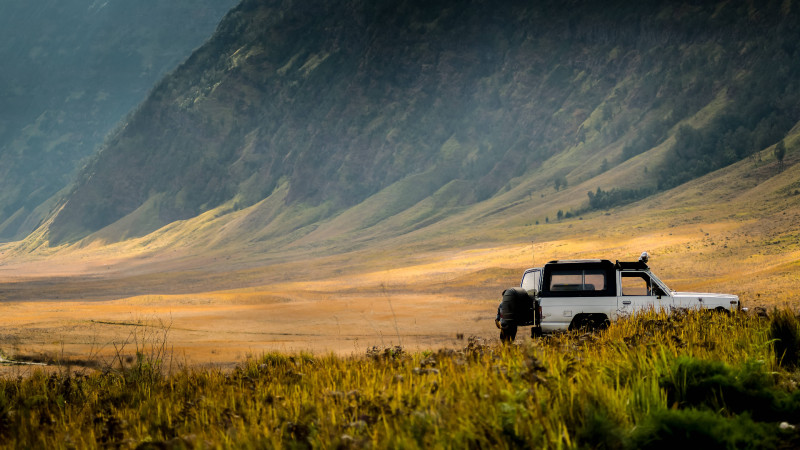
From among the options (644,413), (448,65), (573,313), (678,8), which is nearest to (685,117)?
(678,8)

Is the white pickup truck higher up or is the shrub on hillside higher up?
the white pickup truck

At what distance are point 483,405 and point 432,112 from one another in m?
145

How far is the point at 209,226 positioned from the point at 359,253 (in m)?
62.9

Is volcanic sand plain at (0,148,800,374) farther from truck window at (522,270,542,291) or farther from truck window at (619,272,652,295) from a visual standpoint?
truck window at (619,272,652,295)

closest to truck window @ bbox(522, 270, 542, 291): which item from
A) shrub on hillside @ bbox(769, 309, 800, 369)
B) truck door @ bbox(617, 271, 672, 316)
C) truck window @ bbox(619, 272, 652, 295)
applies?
truck window @ bbox(619, 272, 652, 295)

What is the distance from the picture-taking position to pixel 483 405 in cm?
475

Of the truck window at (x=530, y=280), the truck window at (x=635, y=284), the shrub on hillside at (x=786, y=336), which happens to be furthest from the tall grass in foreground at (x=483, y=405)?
the truck window at (x=530, y=280)

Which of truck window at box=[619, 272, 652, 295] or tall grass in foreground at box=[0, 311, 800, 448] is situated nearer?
tall grass in foreground at box=[0, 311, 800, 448]

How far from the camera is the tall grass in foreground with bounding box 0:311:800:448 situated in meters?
4.41

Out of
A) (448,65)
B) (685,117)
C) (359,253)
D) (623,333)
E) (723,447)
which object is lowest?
(723,447)

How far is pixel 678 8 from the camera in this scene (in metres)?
137

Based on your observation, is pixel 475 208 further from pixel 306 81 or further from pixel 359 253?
pixel 306 81

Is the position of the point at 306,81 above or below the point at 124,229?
above

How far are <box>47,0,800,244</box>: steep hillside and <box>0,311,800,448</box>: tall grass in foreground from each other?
3699 inches
